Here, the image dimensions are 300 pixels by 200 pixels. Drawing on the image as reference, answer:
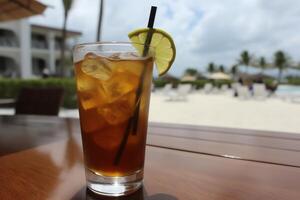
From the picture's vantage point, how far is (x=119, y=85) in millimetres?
656

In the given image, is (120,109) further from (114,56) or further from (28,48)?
(28,48)

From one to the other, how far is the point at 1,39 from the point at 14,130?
23.9 m

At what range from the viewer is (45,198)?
596mm

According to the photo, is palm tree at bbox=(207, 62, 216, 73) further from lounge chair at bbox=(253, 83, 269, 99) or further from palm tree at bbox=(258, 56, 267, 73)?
lounge chair at bbox=(253, 83, 269, 99)

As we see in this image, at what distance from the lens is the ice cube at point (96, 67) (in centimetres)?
66

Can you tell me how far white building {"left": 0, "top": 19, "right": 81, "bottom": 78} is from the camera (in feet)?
70.7

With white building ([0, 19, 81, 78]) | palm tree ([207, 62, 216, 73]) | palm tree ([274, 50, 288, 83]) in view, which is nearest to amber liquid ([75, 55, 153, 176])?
white building ([0, 19, 81, 78])

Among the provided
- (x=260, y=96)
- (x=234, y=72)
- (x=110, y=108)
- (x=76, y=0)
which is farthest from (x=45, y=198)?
(x=234, y=72)

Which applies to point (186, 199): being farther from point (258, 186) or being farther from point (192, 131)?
point (192, 131)

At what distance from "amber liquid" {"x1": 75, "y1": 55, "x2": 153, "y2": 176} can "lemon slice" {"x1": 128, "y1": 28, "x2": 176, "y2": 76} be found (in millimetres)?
73

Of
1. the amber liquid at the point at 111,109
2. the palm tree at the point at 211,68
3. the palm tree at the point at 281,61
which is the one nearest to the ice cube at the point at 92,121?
the amber liquid at the point at 111,109

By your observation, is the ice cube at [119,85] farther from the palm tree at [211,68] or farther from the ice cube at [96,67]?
the palm tree at [211,68]

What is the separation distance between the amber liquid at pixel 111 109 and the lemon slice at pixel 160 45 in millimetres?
73

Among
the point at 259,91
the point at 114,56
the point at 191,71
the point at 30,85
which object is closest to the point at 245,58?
the point at 191,71
